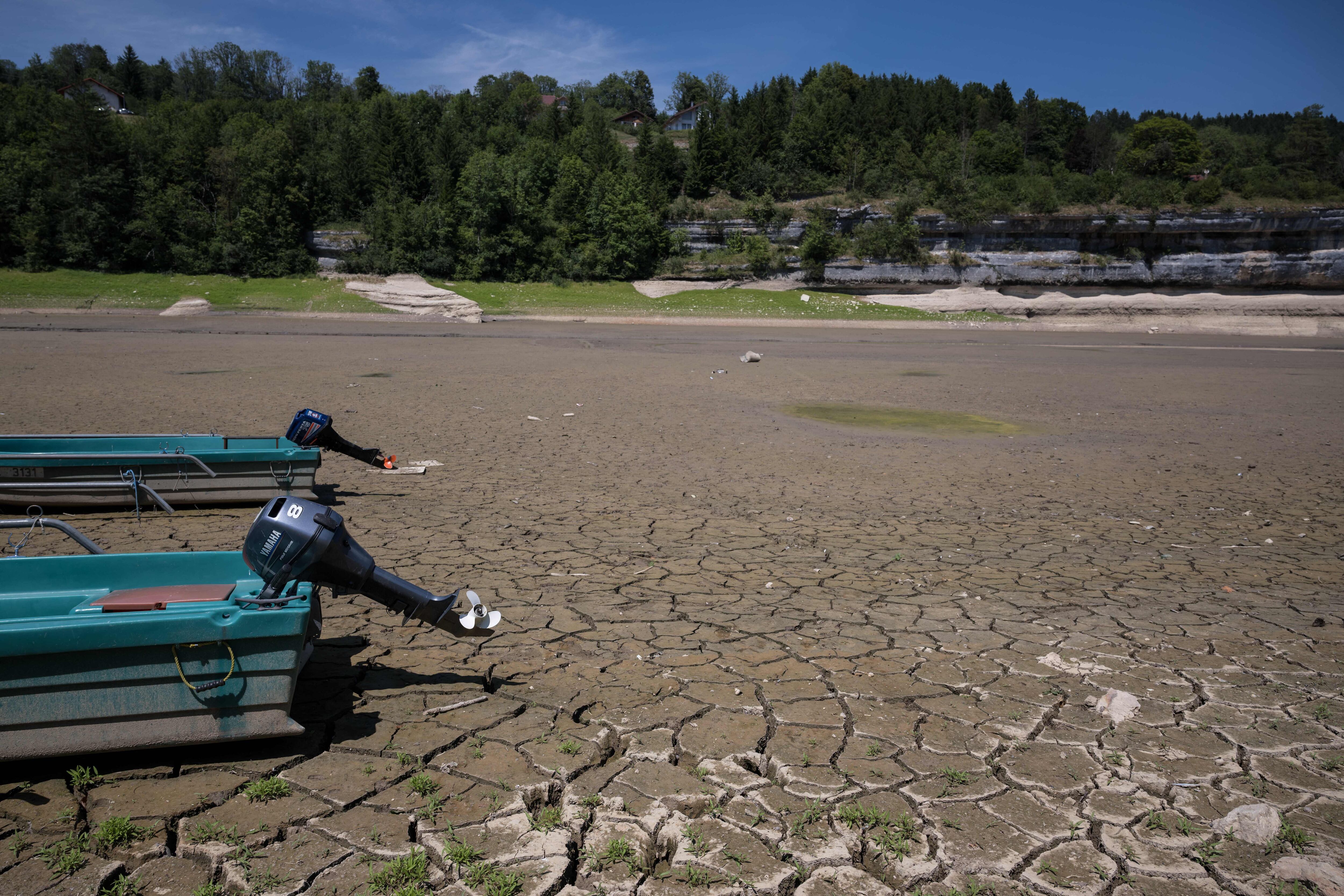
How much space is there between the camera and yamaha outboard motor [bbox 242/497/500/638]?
3670 mm

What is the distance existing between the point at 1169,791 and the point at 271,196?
57503mm

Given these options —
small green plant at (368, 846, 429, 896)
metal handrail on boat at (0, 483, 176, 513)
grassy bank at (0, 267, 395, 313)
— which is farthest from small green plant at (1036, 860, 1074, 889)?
grassy bank at (0, 267, 395, 313)

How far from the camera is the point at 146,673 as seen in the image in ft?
10.5

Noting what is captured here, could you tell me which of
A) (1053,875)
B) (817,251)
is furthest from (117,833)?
(817,251)

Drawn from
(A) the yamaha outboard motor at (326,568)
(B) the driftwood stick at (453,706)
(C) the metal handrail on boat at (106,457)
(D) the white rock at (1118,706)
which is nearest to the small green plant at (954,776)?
(D) the white rock at (1118,706)

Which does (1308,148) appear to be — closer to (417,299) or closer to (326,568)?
(417,299)

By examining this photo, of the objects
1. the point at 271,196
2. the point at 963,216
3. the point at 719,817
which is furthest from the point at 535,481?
the point at 963,216

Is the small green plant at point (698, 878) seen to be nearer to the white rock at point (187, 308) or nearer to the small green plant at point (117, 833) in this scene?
the small green plant at point (117, 833)

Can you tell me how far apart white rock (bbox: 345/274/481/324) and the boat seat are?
3541cm

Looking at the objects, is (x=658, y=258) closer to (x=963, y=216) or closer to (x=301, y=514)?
(x=963, y=216)

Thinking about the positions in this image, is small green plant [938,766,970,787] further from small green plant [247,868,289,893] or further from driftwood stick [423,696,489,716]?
small green plant [247,868,289,893]

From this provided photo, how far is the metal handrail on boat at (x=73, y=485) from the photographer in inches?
278

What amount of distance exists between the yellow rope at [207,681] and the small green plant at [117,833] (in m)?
0.54

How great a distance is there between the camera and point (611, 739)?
391 cm
